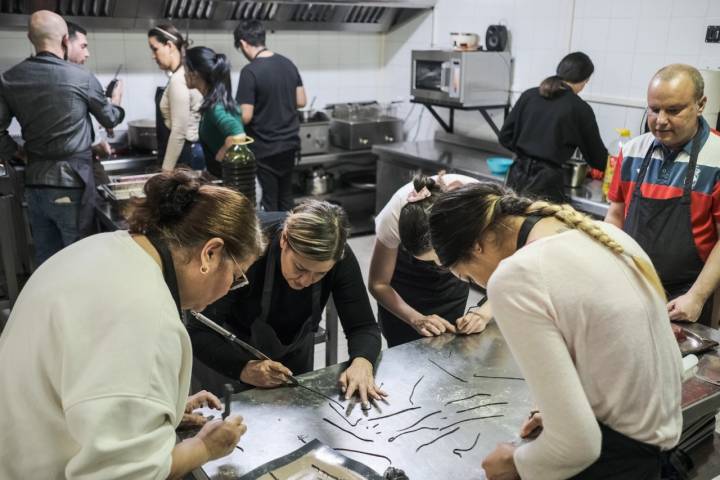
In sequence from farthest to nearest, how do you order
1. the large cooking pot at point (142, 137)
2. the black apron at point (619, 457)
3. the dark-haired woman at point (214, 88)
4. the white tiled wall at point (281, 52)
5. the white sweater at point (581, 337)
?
the white tiled wall at point (281, 52) → the large cooking pot at point (142, 137) → the dark-haired woman at point (214, 88) → the black apron at point (619, 457) → the white sweater at point (581, 337)

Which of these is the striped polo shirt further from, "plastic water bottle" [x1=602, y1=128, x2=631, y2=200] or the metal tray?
"plastic water bottle" [x1=602, y1=128, x2=631, y2=200]

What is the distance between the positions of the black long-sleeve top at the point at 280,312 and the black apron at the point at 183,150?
6.78ft

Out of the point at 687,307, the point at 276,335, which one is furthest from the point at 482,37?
the point at 276,335

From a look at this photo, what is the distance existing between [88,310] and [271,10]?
437cm

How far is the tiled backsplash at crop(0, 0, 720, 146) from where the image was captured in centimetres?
360

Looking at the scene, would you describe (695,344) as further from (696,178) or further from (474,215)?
(474,215)

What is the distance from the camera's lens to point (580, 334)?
1.06m

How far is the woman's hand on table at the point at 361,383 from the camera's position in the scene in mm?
1652

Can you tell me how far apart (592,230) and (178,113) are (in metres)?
2.96

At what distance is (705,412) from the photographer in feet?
5.11

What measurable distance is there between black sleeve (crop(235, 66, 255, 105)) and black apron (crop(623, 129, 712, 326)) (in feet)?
8.53

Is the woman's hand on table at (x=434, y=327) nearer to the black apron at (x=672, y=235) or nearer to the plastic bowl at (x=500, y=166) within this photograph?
the black apron at (x=672, y=235)

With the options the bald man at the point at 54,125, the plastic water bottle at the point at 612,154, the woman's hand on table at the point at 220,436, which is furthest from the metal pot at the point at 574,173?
the woman's hand on table at the point at 220,436

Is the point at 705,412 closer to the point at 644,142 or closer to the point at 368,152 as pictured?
the point at 644,142
